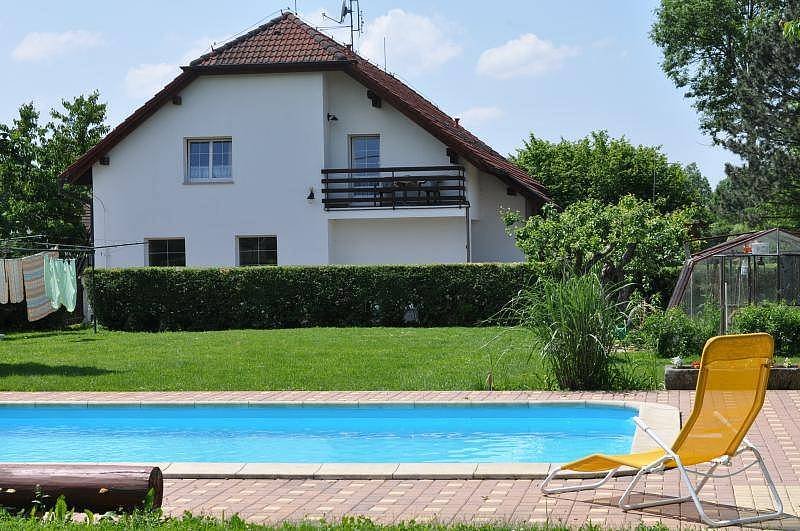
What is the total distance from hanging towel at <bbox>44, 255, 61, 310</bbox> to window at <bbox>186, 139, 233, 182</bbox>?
21.9 ft

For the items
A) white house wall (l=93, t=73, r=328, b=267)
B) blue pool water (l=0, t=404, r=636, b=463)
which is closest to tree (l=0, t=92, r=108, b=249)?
white house wall (l=93, t=73, r=328, b=267)

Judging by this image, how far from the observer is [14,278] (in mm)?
24078

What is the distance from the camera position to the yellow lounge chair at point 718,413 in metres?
6.99

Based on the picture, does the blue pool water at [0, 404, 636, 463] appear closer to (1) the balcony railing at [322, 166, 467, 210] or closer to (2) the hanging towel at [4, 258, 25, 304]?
(2) the hanging towel at [4, 258, 25, 304]

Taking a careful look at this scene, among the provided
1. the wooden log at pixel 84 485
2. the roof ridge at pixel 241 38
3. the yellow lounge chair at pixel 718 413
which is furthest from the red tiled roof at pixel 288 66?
the wooden log at pixel 84 485

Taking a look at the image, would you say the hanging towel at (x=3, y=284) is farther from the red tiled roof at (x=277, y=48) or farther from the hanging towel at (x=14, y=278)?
the red tiled roof at (x=277, y=48)

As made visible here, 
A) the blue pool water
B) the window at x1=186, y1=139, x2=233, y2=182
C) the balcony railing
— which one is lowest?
the blue pool water

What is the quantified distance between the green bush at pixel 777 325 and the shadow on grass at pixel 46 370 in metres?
9.88

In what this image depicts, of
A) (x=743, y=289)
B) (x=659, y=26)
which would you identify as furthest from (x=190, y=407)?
(x=659, y=26)

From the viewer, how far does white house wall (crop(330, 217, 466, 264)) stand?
29.5 metres

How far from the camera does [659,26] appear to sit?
46.6 m

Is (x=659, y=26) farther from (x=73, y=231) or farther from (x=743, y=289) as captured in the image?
(x=743, y=289)

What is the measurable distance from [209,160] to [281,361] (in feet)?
46.7

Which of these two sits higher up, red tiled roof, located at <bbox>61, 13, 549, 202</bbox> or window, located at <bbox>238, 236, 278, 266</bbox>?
red tiled roof, located at <bbox>61, 13, 549, 202</bbox>
